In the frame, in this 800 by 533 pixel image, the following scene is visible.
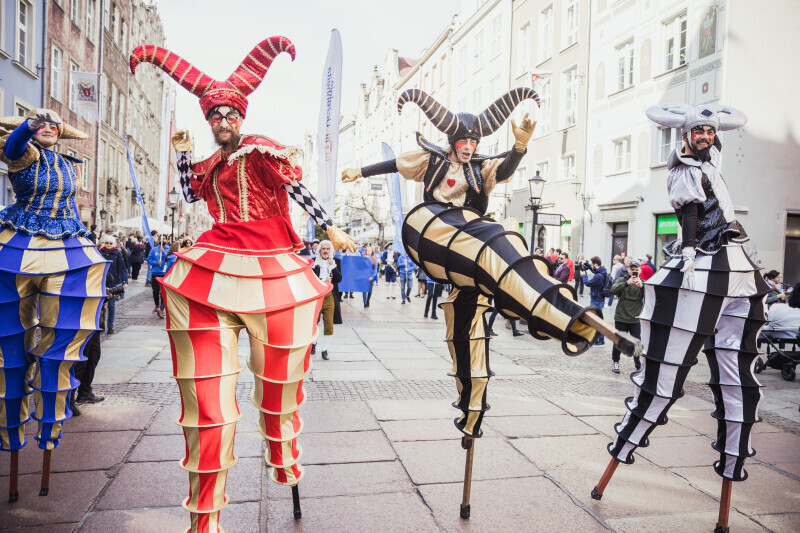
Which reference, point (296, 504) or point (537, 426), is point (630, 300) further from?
point (296, 504)

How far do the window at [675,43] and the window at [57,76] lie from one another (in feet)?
69.1

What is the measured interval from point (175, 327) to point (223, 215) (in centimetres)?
59

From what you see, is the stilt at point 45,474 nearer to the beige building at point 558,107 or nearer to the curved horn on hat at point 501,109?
the curved horn on hat at point 501,109

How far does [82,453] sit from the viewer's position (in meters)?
3.77

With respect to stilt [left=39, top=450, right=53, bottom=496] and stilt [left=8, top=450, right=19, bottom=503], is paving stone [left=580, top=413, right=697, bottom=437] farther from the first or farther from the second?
stilt [left=8, top=450, right=19, bottom=503]

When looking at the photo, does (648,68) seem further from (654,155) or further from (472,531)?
(472,531)

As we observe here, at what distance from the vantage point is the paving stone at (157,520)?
2775mm

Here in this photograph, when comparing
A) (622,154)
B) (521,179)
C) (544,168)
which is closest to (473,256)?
(622,154)

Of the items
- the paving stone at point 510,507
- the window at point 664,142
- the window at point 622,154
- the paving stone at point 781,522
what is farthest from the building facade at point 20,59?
the window at point 664,142

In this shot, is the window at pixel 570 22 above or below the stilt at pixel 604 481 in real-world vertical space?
above

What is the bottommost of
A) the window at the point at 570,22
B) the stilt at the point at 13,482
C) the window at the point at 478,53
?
the stilt at the point at 13,482

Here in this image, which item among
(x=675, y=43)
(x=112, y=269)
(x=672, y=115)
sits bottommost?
(x=112, y=269)

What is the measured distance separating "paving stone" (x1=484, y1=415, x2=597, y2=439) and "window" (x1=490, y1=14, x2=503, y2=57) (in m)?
27.5

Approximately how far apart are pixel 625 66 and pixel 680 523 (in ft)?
65.8
